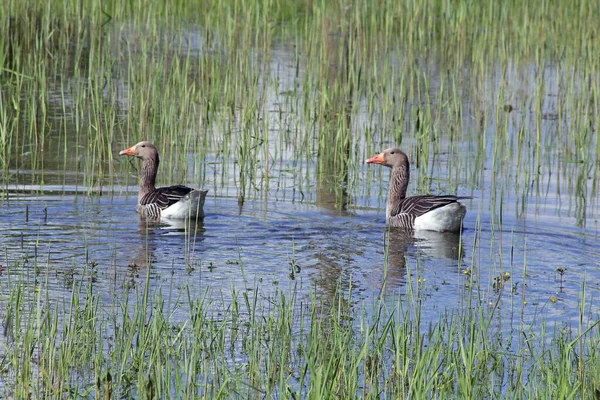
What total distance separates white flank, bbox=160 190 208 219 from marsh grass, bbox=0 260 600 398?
403 centimetres

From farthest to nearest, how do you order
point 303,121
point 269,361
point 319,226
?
point 303,121 < point 319,226 < point 269,361

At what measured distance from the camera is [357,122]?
1416cm

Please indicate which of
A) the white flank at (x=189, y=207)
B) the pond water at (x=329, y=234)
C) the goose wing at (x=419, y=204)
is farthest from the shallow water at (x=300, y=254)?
the goose wing at (x=419, y=204)

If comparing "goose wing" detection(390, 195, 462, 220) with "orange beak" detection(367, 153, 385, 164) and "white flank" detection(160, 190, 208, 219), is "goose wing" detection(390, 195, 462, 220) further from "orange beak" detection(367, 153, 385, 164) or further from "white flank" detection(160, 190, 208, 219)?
"white flank" detection(160, 190, 208, 219)

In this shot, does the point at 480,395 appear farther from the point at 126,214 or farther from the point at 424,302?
the point at 126,214

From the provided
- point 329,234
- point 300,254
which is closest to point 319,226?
point 329,234

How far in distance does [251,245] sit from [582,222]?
3.74 metres

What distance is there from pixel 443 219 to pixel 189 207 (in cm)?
275

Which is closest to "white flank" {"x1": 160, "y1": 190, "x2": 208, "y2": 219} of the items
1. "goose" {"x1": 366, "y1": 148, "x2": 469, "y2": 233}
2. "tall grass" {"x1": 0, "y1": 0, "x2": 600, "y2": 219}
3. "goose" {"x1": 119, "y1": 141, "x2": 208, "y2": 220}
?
"goose" {"x1": 119, "y1": 141, "x2": 208, "y2": 220}

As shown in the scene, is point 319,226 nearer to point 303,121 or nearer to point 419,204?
point 419,204

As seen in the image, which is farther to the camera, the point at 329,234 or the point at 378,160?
the point at 378,160

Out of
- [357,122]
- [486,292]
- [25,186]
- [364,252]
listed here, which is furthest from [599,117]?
[25,186]

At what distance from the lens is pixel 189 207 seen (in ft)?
36.6

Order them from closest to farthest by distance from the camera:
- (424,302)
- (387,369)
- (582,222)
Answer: (387,369)
(424,302)
(582,222)
